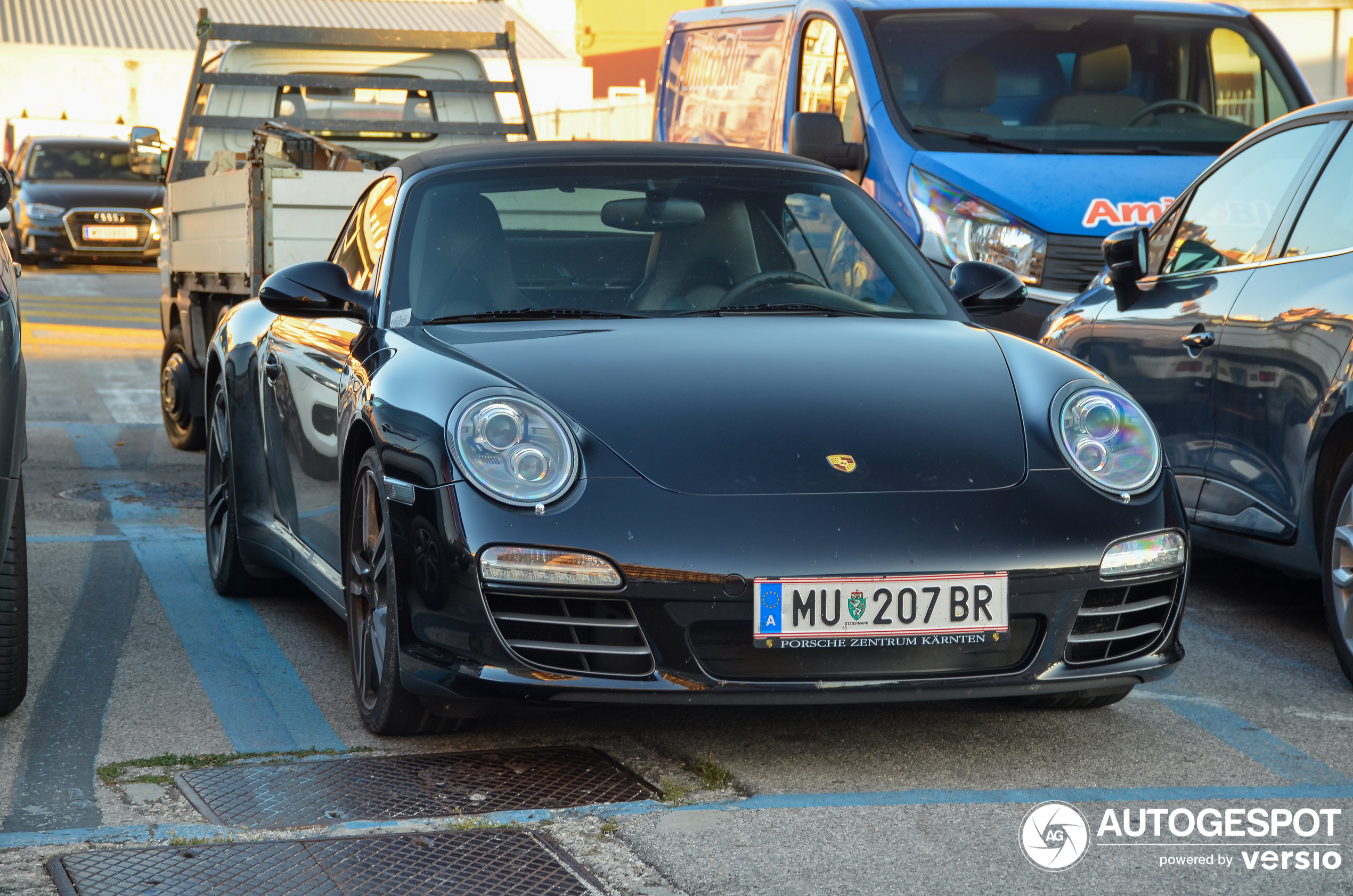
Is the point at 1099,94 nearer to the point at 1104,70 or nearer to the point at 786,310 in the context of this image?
the point at 1104,70

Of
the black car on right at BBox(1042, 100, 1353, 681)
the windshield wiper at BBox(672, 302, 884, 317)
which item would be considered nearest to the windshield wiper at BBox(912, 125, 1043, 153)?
the black car on right at BBox(1042, 100, 1353, 681)

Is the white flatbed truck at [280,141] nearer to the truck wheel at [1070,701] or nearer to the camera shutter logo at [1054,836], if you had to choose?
the truck wheel at [1070,701]

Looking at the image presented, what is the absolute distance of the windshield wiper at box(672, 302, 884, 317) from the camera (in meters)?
4.56

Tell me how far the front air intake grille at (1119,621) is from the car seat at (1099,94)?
15.5ft

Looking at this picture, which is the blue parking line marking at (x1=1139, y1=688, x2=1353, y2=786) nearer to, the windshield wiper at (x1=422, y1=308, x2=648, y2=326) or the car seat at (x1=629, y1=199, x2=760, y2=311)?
the car seat at (x1=629, y1=199, x2=760, y2=311)

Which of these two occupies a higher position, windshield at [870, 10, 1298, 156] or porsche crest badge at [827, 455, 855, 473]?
windshield at [870, 10, 1298, 156]

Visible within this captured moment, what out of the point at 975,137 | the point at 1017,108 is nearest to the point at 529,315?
the point at 975,137

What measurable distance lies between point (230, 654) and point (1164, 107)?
5.45 m

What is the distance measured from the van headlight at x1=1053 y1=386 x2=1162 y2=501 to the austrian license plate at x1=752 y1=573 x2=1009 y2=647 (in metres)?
0.41

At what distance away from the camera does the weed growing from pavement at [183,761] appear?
12.2 feet

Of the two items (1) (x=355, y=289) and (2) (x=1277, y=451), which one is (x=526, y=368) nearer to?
(1) (x=355, y=289)

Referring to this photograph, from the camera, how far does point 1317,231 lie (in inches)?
197

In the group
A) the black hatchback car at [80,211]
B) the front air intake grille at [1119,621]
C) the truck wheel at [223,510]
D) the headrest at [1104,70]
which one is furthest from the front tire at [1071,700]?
the black hatchback car at [80,211]

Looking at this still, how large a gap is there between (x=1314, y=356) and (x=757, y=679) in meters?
2.08
